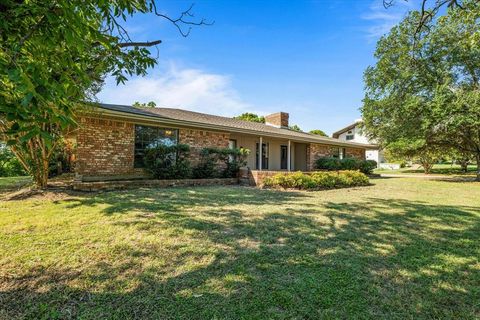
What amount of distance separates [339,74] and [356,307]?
1307cm

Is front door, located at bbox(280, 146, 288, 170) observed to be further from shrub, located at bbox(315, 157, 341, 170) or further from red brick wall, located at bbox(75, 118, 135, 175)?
red brick wall, located at bbox(75, 118, 135, 175)

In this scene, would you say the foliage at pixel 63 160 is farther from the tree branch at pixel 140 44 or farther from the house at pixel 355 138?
the house at pixel 355 138

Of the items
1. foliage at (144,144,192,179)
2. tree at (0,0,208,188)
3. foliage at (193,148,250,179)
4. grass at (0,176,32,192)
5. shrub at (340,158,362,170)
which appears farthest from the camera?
shrub at (340,158,362,170)

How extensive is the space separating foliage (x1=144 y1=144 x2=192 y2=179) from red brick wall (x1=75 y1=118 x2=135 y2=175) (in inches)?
34.6

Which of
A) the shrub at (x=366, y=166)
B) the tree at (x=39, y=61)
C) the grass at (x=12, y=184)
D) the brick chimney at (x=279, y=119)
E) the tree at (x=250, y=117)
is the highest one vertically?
the tree at (x=250, y=117)

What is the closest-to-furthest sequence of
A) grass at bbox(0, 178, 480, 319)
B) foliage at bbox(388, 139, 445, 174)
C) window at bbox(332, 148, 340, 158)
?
grass at bbox(0, 178, 480, 319), foliage at bbox(388, 139, 445, 174), window at bbox(332, 148, 340, 158)

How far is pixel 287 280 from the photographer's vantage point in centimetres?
279

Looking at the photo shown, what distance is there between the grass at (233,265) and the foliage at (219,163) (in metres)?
6.05

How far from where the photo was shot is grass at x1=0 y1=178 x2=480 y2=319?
2.35 meters

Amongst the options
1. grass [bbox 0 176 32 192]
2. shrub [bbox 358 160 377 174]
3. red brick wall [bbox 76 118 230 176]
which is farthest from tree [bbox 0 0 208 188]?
shrub [bbox 358 160 377 174]

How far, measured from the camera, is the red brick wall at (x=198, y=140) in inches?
472

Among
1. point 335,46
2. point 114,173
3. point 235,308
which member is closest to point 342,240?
point 235,308

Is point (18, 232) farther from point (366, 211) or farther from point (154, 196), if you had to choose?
point (366, 211)

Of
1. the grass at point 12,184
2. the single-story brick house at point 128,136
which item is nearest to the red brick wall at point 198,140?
the single-story brick house at point 128,136
